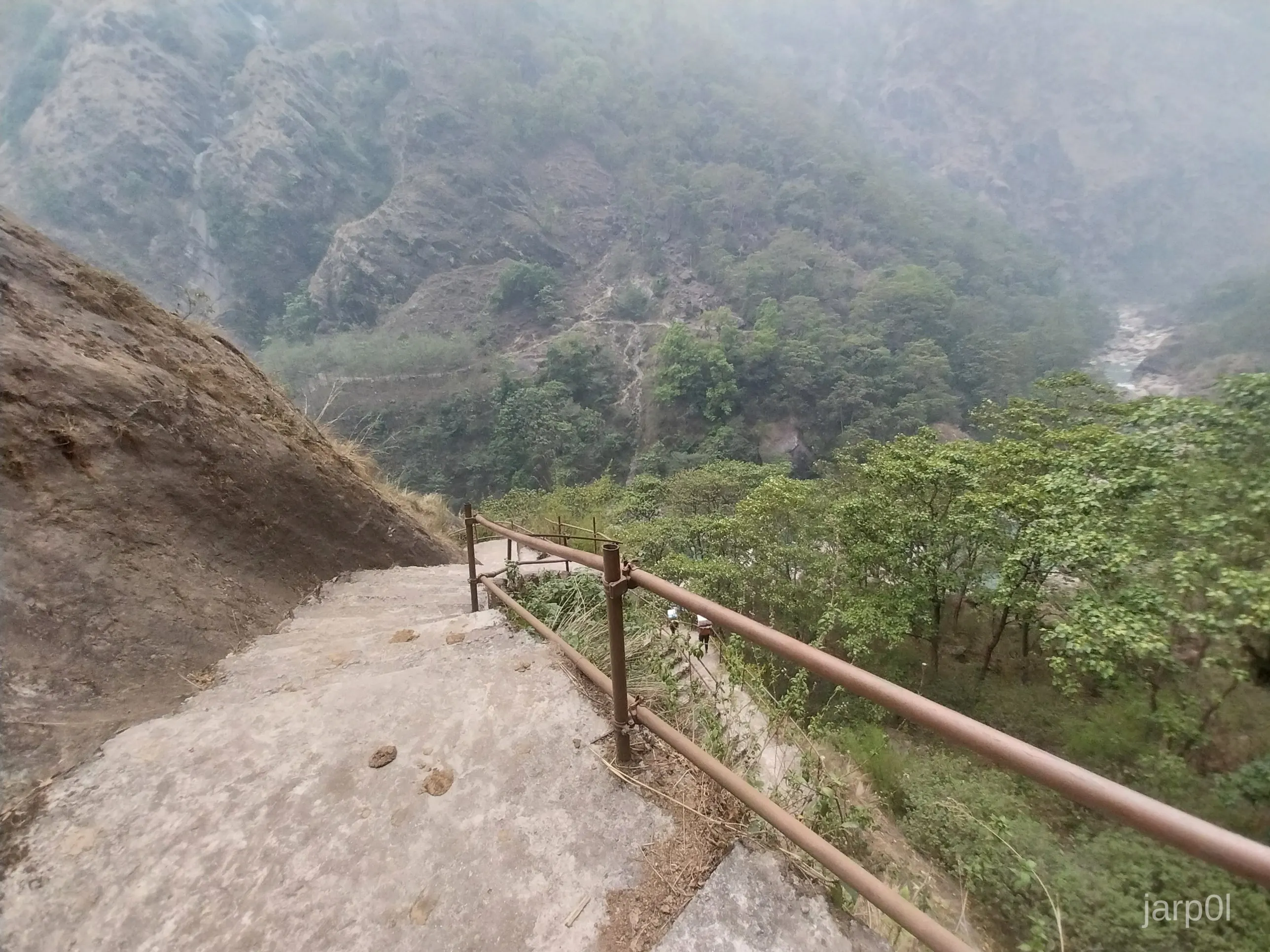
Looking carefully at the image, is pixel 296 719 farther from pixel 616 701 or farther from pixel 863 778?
pixel 863 778

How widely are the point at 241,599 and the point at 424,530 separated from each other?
3345 mm

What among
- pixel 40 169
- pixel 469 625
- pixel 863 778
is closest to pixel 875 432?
pixel 863 778

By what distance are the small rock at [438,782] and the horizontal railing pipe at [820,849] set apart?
564mm

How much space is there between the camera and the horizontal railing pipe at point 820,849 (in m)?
0.96

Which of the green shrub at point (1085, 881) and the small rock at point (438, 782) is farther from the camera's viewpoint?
the green shrub at point (1085, 881)

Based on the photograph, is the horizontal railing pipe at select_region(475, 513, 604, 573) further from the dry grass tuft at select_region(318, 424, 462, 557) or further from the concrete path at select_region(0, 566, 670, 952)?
the dry grass tuft at select_region(318, 424, 462, 557)

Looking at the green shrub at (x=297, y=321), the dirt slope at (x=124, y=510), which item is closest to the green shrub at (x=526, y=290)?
the green shrub at (x=297, y=321)

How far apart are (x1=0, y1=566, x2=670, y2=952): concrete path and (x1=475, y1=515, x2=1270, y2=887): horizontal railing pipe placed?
778 mm

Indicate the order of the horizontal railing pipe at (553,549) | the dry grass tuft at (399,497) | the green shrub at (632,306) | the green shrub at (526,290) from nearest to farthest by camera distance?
the horizontal railing pipe at (553,549), the dry grass tuft at (399,497), the green shrub at (526,290), the green shrub at (632,306)

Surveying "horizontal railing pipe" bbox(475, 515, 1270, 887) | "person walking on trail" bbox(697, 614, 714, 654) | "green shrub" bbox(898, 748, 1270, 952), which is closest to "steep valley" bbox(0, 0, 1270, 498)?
"green shrub" bbox(898, 748, 1270, 952)

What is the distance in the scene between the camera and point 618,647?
1595 mm

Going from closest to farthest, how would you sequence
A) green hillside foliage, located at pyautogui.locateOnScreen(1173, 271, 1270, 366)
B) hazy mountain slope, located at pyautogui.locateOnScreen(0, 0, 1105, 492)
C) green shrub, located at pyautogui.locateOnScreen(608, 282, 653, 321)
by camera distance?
1. hazy mountain slope, located at pyautogui.locateOnScreen(0, 0, 1105, 492)
2. green hillside foliage, located at pyautogui.locateOnScreen(1173, 271, 1270, 366)
3. green shrub, located at pyautogui.locateOnScreen(608, 282, 653, 321)

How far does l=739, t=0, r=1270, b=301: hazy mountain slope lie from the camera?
2692 inches

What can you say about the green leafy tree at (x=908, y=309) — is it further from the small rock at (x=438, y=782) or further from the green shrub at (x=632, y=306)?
the small rock at (x=438, y=782)
